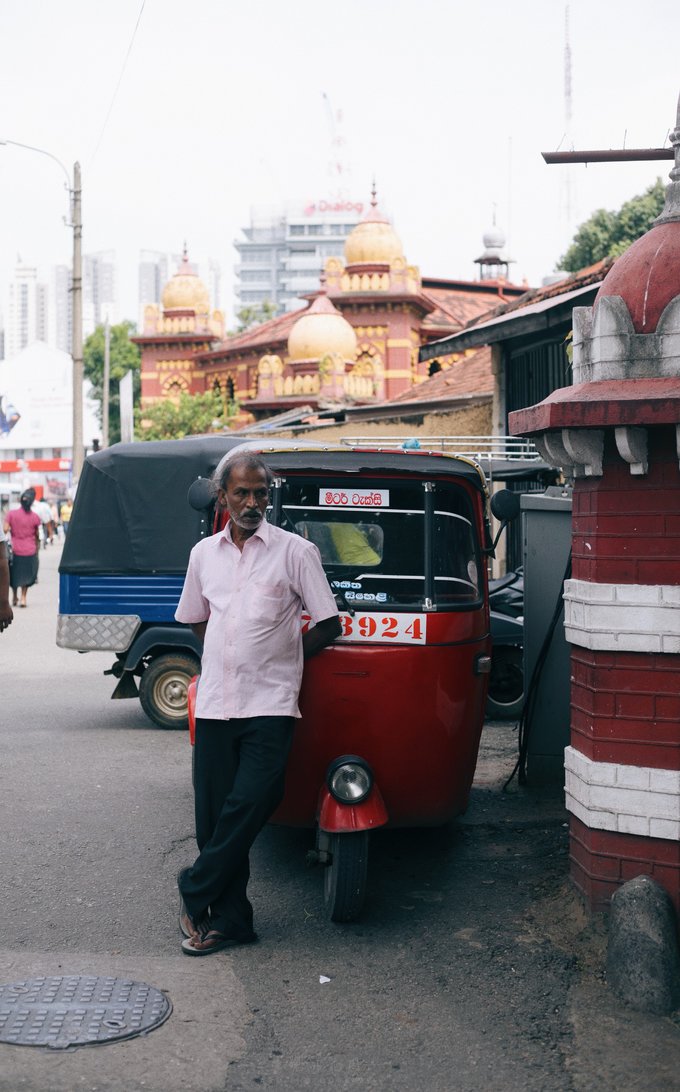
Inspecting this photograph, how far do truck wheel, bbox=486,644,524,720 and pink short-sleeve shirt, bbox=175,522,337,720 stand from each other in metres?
5.58

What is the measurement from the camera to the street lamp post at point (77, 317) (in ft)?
80.1

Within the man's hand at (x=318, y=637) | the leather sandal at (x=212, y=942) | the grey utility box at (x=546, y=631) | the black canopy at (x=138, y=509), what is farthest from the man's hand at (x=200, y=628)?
the black canopy at (x=138, y=509)

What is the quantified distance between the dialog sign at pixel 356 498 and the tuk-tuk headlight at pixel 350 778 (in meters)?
1.25

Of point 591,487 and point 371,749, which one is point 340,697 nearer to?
point 371,749

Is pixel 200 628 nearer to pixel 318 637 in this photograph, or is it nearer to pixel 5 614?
pixel 318 637

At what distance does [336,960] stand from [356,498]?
2.15 metres

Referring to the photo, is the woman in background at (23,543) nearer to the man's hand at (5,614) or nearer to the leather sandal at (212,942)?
the man's hand at (5,614)

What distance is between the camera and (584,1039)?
4.30m

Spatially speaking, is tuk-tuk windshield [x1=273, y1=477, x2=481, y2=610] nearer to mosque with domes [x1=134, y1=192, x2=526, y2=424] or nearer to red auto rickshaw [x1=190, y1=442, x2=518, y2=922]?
red auto rickshaw [x1=190, y1=442, x2=518, y2=922]

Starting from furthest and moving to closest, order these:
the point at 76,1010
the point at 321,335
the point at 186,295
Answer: the point at 186,295 → the point at 321,335 → the point at 76,1010

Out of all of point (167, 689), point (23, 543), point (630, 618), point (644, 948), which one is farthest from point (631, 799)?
point (23, 543)

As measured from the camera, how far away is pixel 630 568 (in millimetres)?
4914

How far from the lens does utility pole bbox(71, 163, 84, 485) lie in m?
24.4

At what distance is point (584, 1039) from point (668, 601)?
159 cm
